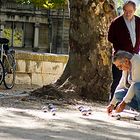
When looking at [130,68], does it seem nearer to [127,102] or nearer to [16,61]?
[127,102]

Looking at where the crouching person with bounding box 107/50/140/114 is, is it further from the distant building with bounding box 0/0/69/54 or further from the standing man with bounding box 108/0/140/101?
the distant building with bounding box 0/0/69/54

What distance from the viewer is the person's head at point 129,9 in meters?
8.26

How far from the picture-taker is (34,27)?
51406 millimetres

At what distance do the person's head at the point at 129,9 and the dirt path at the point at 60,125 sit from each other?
1.58 metres

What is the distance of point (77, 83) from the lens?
32.2 ft

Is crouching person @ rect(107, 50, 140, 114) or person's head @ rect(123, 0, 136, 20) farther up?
person's head @ rect(123, 0, 136, 20)

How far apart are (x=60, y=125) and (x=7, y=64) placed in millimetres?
6805

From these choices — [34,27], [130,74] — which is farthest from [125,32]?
[34,27]

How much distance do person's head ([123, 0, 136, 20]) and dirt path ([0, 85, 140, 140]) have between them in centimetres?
158

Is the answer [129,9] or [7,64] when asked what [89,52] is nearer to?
[129,9]

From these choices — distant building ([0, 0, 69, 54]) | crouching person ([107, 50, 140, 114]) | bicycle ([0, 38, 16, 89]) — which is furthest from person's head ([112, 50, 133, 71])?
distant building ([0, 0, 69, 54])

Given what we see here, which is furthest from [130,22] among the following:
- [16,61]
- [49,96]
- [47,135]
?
[16,61]

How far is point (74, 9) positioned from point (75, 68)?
3.66 feet

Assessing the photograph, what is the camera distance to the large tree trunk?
9.85m
